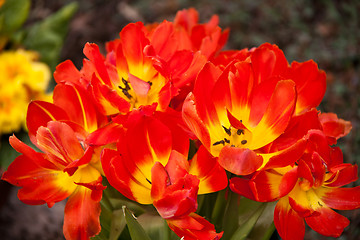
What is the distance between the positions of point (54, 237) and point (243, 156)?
117 cm

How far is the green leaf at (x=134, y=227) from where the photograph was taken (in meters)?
0.54

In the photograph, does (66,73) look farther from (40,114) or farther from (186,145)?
(186,145)

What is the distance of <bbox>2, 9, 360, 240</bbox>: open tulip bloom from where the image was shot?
1.64 feet

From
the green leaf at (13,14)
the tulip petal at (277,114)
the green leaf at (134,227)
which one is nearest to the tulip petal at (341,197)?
the tulip petal at (277,114)

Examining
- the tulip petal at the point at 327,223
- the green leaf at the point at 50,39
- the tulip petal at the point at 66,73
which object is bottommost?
the green leaf at the point at 50,39

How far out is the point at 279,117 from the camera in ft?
1.73

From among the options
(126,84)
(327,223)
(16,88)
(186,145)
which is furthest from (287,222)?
(16,88)

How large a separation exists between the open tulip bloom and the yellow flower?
74cm

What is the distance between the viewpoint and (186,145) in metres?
0.53

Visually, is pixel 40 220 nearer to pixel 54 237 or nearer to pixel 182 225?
pixel 54 237

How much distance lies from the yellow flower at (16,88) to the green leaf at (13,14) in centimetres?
16

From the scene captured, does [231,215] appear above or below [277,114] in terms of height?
below

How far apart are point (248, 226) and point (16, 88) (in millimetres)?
919

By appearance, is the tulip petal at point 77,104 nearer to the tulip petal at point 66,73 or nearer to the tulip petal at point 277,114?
the tulip petal at point 66,73
